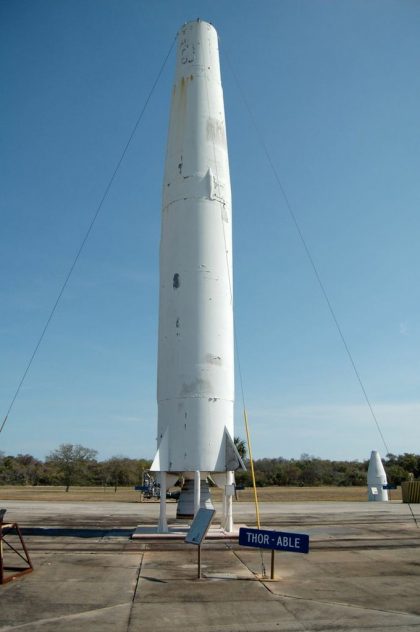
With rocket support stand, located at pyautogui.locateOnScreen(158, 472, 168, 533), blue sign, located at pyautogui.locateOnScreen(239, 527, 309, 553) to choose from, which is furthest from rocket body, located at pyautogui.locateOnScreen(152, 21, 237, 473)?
blue sign, located at pyautogui.locateOnScreen(239, 527, 309, 553)

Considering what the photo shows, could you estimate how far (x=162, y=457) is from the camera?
15242 millimetres

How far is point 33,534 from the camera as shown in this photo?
1630 centimetres

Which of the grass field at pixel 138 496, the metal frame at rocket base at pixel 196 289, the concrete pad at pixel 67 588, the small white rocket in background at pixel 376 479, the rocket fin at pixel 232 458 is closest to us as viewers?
the concrete pad at pixel 67 588

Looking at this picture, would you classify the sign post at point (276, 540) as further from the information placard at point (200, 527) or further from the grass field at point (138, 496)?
the grass field at point (138, 496)

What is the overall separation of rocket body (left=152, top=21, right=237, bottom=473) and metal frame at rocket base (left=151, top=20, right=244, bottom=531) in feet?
0.10

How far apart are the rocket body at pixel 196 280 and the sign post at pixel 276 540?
5548 mm

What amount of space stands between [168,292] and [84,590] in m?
9.65

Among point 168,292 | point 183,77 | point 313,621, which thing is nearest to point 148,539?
point 168,292

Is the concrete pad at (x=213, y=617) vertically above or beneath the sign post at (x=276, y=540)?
beneath

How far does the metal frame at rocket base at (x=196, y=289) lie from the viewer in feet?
50.3

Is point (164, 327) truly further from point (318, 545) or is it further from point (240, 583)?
point (240, 583)

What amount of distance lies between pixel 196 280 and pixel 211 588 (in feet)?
31.0

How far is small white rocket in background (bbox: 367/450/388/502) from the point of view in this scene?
36688 millimetres

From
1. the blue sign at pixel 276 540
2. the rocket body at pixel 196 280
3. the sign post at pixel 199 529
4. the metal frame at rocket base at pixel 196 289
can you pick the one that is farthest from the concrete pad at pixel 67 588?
the rocket body at pixel 196 280
